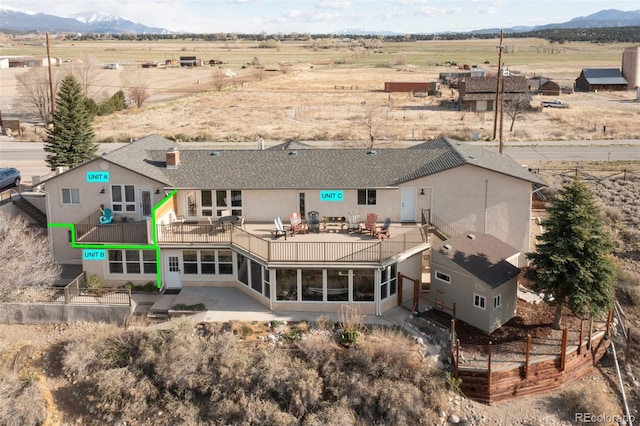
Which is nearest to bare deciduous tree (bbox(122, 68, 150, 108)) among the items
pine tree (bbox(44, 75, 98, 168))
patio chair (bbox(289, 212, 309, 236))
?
pine tree (bbox(44, 75, 98, 168))

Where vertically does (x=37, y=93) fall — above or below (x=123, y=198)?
above

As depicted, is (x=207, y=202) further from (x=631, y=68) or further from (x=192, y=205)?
(x=631, y=68)

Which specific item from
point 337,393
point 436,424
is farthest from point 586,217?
point 337,393

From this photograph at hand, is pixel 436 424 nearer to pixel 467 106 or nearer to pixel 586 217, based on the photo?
pixel 586 217

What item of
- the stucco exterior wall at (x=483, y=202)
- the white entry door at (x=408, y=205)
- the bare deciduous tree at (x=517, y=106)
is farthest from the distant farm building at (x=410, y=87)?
the white entry door at (x=408, y=205)

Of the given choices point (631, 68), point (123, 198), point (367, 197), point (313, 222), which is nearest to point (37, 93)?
point (123, 198)
